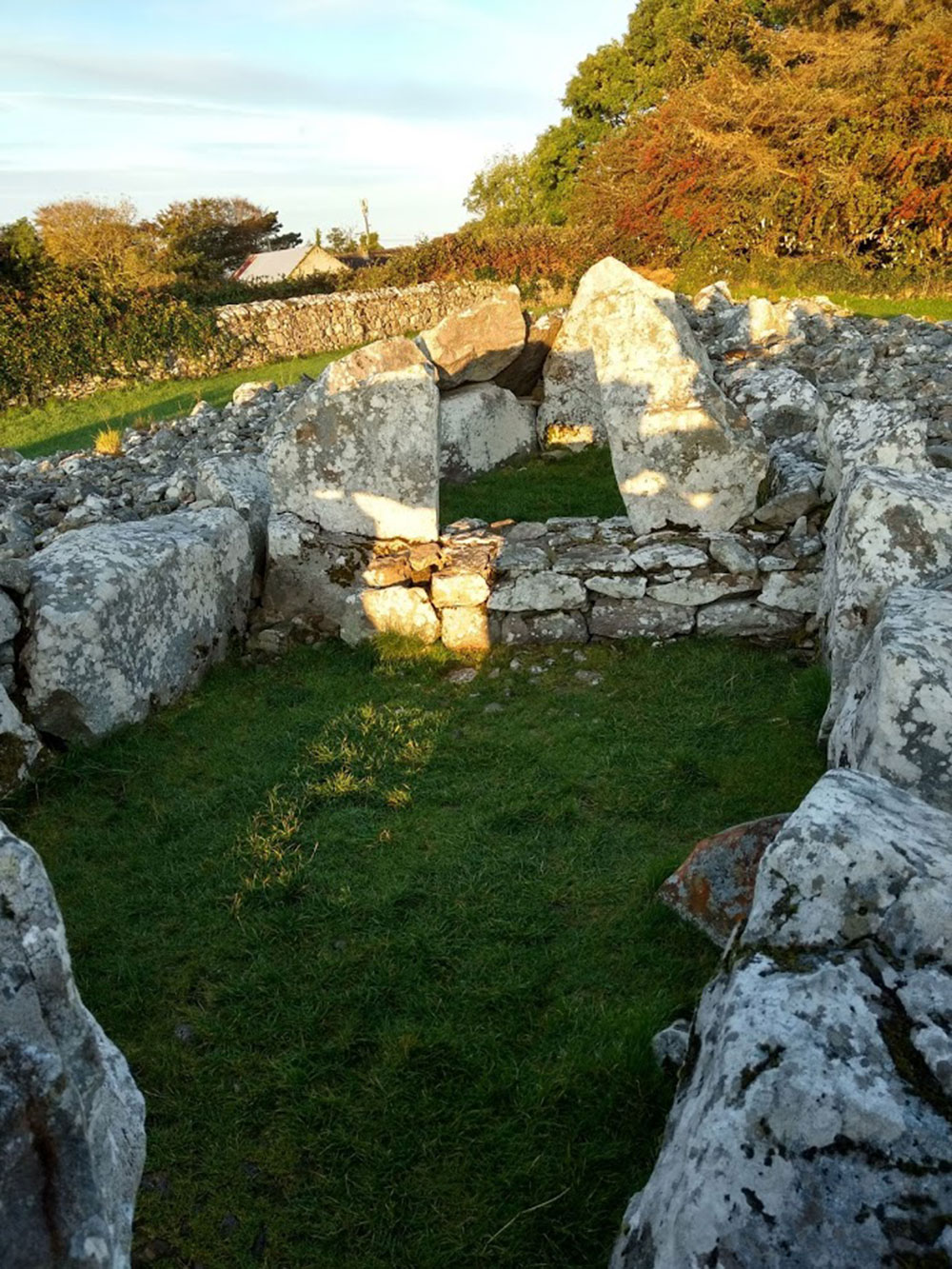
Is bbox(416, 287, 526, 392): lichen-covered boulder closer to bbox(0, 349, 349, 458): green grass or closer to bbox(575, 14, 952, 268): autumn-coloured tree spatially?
bbox(0, 349, 349, 458): green grass

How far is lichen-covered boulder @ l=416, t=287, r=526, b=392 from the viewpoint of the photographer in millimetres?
11562

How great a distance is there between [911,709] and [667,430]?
4.39 metres

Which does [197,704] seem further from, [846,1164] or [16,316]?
[16,316]

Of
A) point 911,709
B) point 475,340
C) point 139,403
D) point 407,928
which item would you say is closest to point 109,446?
point 475,340

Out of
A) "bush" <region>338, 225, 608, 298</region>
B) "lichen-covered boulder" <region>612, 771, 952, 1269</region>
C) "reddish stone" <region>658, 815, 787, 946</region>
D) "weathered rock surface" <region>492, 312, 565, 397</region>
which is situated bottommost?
"reddish stone" <region>658, 815, 787, 946</region>

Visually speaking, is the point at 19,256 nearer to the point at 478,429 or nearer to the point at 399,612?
the point at 478,429

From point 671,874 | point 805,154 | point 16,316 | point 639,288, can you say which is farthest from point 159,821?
point 805,154

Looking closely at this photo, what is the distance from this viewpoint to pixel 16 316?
21.6m

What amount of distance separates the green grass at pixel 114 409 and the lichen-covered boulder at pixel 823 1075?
47.6 feet

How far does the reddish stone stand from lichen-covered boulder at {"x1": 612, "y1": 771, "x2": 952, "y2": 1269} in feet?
4.41

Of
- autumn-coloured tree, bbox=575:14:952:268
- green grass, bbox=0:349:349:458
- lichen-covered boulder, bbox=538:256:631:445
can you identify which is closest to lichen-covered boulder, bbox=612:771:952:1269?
lichen-covered boulder, bbox=538:256:631:445

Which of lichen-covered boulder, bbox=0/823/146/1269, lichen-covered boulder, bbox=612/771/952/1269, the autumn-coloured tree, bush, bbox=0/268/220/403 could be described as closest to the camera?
lichen-covered boulder, bbox=0/823/146/1269

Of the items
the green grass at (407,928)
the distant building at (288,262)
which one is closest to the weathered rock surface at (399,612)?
the green grass at (407,928)

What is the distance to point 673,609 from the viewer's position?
23.2 feet
